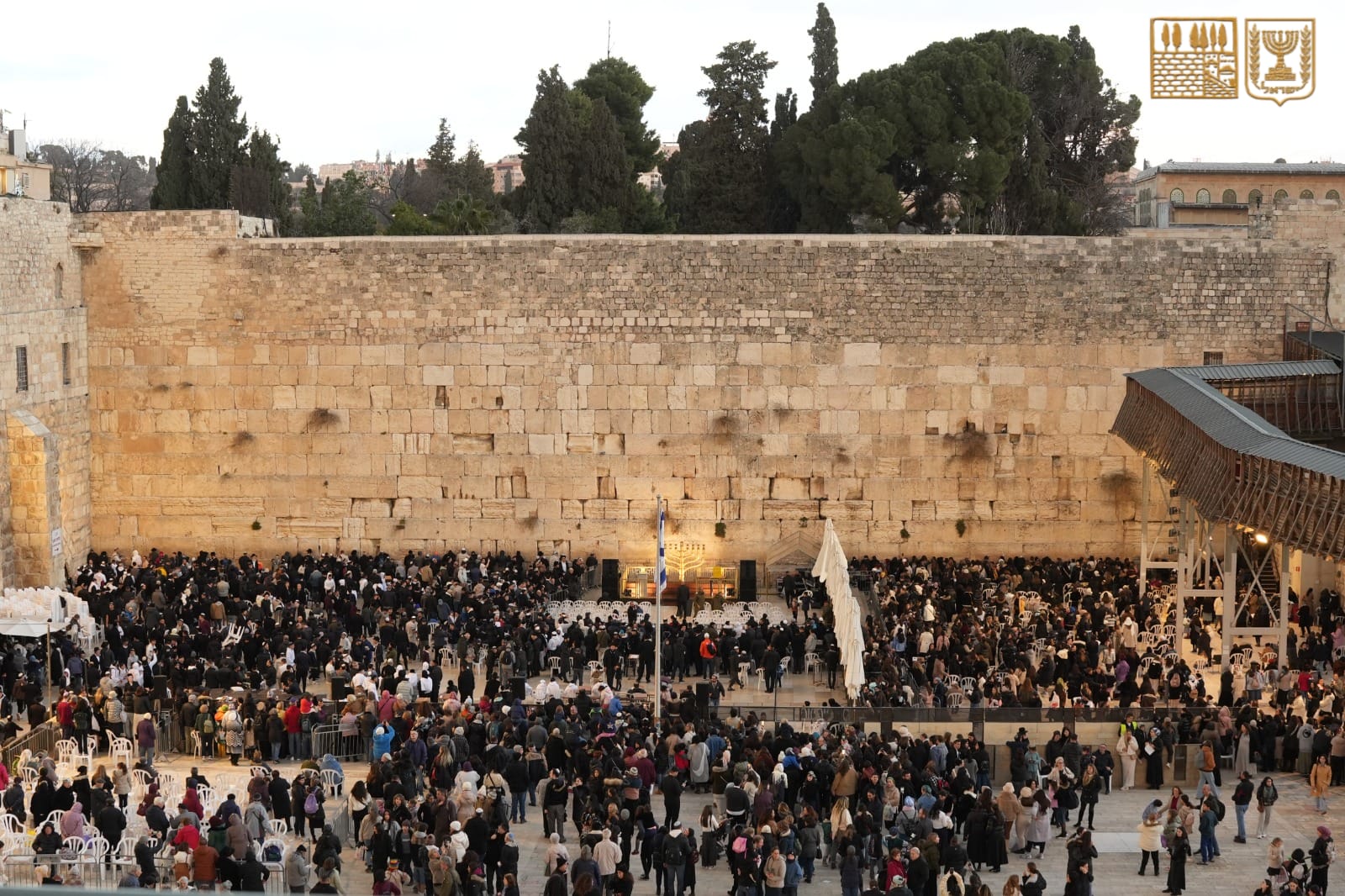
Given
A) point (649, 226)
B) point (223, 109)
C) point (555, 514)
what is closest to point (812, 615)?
point (555, 514)

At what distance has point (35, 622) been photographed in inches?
805

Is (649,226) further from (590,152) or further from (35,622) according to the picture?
(35,622)

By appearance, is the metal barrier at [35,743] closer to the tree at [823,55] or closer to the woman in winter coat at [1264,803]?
the woman in winter coat at [1264,803]

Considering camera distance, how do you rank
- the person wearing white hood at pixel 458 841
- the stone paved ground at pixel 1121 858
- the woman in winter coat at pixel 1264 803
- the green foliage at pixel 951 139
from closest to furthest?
the person wearing white hood at pixel 458 841 → the stone paved ground at pixel 1121 858 → the woman in winter coat at pixel 1264 803 → the green foliage at pixel 951 139

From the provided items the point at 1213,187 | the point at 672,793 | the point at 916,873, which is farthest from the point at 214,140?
the point at 1213,187

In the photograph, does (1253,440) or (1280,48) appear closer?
(1253,440)

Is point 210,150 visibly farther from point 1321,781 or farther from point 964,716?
point 1321,781

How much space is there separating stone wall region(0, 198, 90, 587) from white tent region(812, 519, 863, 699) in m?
12.0

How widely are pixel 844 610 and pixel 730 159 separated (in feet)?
62.9

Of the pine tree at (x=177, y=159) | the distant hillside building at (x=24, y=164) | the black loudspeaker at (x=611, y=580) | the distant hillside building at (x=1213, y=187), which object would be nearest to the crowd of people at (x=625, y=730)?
the black loudspeaker at (x=611, y=580)

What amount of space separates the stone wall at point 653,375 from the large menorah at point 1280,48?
429 cm

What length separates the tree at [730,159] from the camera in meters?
38.1

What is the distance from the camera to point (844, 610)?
2119 centimetres

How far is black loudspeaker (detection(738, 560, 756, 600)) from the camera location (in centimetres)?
2764
